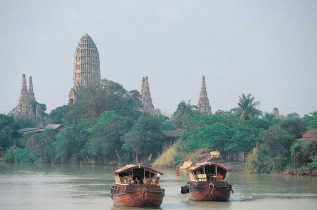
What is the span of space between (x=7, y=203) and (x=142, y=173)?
23.7 ft

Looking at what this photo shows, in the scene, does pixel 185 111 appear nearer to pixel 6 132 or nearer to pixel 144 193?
pixel 6 132

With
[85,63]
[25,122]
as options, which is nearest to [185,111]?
[25,122]

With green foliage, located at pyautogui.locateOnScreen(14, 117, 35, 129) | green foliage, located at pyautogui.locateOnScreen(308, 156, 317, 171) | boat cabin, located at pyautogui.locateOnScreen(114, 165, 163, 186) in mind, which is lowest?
boat cabin, located at pyautogui.locateOnScreen(114, 165, 163, 186)

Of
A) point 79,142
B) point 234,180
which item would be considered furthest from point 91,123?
point 234,180

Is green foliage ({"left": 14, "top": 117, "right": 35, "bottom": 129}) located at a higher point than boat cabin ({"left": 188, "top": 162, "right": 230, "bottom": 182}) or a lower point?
higher

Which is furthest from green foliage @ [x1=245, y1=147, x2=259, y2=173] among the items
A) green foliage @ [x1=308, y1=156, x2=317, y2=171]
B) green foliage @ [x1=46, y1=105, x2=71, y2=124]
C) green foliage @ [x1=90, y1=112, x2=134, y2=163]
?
green foliage @ [x1=46, y1=105, x2=71, y2=124]

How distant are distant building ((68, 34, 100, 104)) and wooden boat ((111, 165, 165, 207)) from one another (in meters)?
90.2

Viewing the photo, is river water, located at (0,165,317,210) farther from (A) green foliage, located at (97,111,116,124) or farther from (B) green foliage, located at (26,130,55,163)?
(B) green foliage, located at (26,130,55,163)

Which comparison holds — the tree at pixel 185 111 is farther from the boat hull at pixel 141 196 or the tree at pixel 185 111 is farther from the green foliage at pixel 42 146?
the boat hull at pixel 141 196

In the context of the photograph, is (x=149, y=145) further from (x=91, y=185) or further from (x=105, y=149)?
(x=91, y=185)

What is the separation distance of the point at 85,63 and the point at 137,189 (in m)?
93.9

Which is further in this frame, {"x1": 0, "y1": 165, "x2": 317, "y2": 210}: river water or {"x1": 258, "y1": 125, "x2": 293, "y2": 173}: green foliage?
{"x1": 258, "y1": 125, "x2": 293, "y2": 173}: green foliage

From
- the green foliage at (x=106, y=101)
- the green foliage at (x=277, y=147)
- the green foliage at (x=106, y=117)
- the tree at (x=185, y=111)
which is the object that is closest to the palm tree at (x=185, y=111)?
the tree at (x=185, y=111)

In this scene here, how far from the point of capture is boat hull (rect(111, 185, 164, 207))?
92.7ft
